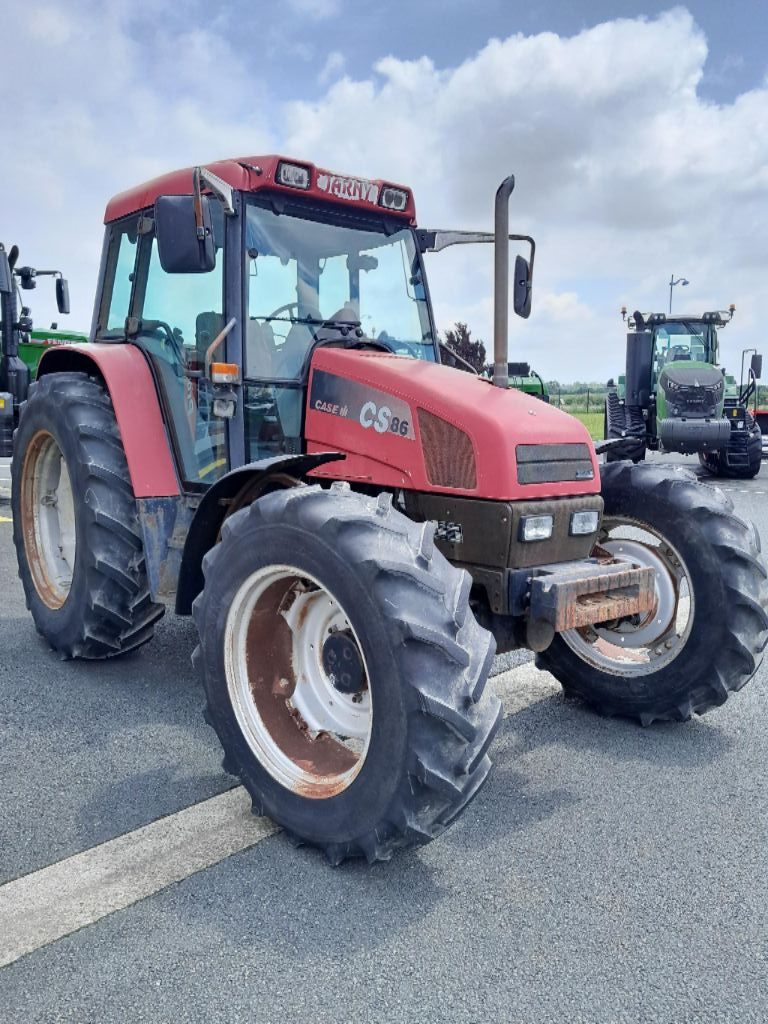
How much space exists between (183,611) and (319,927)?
1.63 metres

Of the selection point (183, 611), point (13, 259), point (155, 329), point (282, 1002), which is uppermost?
point (13, 259)

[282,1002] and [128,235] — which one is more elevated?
[128,235]

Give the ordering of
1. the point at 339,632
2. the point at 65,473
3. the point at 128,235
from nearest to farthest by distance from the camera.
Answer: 1. the point at 339,632
2. the point at 128,235
3. the point at 65,473

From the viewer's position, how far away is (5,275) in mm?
10562

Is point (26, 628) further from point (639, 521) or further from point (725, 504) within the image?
point (725, 504)

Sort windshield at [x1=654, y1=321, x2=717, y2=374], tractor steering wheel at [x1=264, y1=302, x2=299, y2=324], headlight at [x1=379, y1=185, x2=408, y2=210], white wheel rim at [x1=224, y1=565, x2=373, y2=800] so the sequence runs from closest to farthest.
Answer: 1. white wheel rim at [x1=224, y1=565, x2=373, y2=800]
2. tractor steering wheel at [x1=264, y1=302, x2=299, y2=324]
3. headlight at [x1=379, y1=185, x2=408, y2=210]
4. windshield at [x1=654, y1=321, x2=717, y2=374]

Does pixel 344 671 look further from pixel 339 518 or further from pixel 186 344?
pixel 186 344

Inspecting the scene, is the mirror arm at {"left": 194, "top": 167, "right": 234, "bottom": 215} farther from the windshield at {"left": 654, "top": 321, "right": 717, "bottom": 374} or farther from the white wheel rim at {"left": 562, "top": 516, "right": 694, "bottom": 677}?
the windshield at {"left": 654, "top": 321, "right": 717, "bottom": 374}

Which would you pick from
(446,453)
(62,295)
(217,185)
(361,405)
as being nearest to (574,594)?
(446,453)

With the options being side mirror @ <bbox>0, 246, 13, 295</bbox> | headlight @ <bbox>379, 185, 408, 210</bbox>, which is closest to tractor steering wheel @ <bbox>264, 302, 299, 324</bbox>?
headlight @ <bbox>379, 185, 408, 210</bbox>

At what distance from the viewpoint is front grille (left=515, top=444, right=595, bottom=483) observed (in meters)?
3.28

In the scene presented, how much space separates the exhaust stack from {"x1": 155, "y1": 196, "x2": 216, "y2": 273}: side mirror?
1160mm

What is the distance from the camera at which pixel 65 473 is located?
5.04m

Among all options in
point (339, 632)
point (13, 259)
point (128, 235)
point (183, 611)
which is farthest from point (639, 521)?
point (13, 259)
